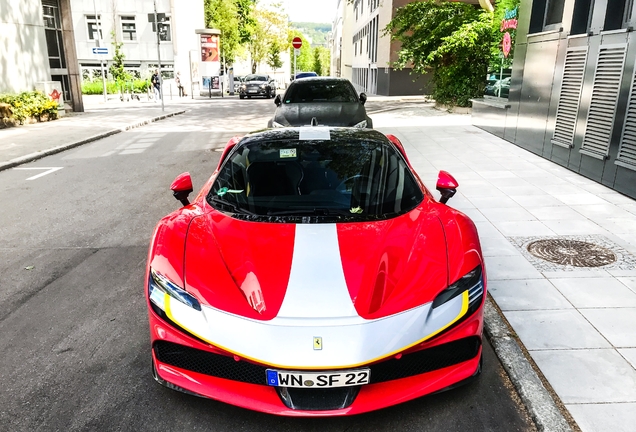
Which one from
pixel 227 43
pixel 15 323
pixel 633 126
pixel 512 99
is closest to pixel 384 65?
pixel 227 43

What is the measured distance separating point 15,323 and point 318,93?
8631 mm

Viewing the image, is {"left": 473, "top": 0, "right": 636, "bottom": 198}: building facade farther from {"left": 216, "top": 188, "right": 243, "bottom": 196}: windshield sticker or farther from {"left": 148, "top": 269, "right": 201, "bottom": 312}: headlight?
{"left": 148, "top": 269, "right": 201, "bottom": 312}: headlight

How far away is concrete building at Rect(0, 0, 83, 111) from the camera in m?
18.5

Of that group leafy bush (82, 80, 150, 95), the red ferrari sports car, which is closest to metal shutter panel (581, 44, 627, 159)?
the red ferrari sports car

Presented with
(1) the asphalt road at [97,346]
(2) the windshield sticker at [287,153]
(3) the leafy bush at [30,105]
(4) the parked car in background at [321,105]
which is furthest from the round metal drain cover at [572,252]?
(3) the leafy bush at [30,105]

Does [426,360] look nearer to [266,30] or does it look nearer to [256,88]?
[256,88]

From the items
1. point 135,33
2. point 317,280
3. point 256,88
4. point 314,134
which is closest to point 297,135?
point 314,134

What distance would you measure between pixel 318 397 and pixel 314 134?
2.33 metres

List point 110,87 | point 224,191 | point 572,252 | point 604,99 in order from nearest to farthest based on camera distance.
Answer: point 224,191 → point 572,252 → point 604,99 → point 110,87

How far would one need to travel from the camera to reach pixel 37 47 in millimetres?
20188

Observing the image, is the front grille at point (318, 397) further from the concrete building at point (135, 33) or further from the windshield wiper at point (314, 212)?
the concrete building at point (135, 33)

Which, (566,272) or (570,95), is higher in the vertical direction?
(570,95)

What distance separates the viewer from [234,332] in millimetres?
2527

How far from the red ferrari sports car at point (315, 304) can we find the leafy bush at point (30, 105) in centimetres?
1727
